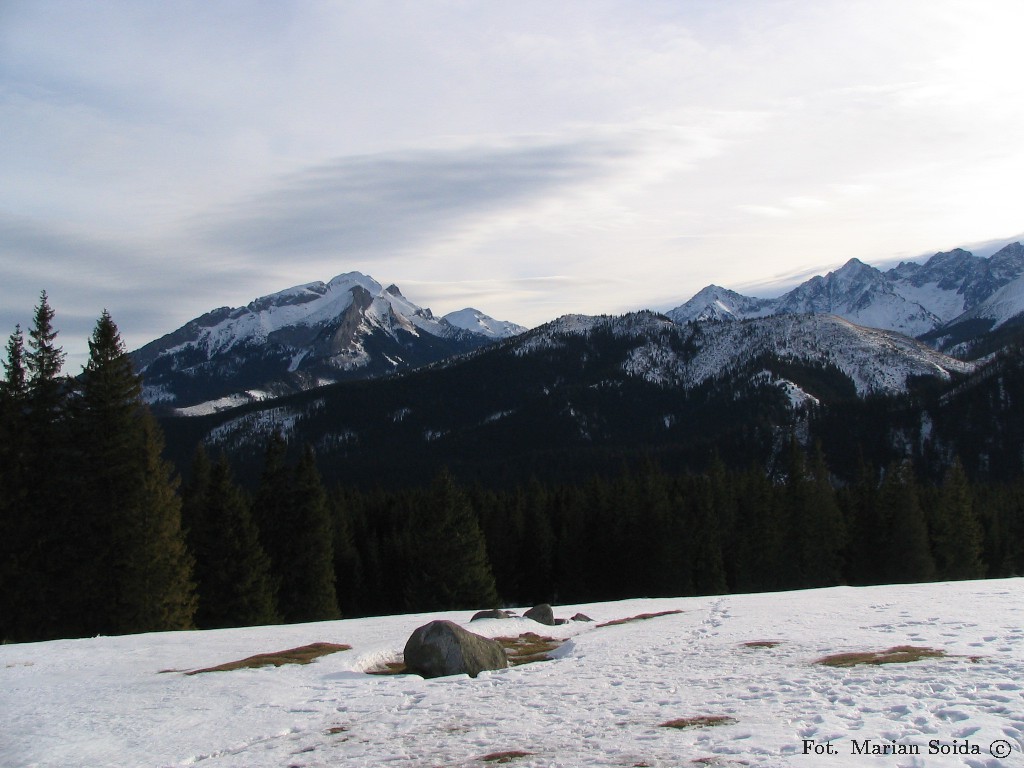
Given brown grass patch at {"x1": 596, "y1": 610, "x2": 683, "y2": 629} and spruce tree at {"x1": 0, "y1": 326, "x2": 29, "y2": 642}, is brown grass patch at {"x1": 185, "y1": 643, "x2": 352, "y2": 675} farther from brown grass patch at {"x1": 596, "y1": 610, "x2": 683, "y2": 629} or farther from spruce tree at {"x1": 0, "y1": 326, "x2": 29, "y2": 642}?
spruce tree at {"x1": 0, "y1": 326, "x2": 29, "y2": 642}

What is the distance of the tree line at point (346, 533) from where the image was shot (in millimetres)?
36344

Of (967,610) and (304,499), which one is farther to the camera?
(304,499)

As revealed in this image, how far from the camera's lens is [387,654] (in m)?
26.5

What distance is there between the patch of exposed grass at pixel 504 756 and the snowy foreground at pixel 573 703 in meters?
0.12

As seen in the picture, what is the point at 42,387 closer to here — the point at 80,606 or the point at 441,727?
the point at 80,606

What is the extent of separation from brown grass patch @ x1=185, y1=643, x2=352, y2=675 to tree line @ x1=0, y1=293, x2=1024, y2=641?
13.2 metres

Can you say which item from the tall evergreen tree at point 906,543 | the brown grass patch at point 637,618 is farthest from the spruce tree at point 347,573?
the tall evergreen tree at point 906,543

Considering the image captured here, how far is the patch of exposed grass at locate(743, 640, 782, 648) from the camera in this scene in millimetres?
23478

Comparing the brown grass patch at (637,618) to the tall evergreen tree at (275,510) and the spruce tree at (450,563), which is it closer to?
the spruce tree at (450,563)

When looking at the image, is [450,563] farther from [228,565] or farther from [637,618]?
[637,618]

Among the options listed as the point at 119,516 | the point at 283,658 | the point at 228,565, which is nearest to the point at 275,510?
the point at 228,565

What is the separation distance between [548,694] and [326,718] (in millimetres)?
5317

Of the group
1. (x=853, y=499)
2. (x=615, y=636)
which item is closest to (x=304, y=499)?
(x=615, y=636)

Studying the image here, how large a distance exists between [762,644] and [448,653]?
10047 mm
